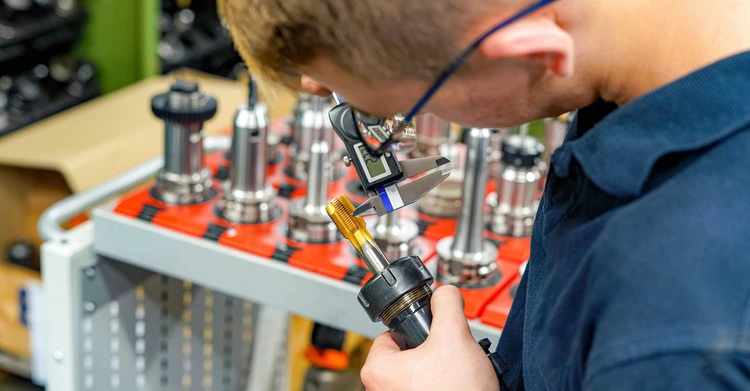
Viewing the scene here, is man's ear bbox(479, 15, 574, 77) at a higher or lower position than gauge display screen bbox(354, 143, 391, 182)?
higher

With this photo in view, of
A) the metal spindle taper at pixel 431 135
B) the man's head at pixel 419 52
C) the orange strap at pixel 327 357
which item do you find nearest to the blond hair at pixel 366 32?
the man's head at pixel 419 52

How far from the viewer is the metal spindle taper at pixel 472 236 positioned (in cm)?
107

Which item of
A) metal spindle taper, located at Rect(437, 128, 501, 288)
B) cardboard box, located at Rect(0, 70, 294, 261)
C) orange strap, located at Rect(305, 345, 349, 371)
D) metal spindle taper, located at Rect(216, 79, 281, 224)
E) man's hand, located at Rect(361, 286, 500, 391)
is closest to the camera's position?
man's hand, located at Rect(361, 286, 500, 391)

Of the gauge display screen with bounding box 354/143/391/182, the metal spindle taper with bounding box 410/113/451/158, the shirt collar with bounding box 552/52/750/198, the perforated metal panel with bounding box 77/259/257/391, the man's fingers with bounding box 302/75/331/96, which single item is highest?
the shirt collar with bounding box 552/52/750/198

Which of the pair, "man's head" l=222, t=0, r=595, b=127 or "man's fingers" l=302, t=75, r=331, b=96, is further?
"man's fingers" l=302, t=75, r=331, b=96

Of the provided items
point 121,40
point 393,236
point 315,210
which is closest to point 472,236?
point 393,236

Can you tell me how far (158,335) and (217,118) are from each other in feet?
2.50

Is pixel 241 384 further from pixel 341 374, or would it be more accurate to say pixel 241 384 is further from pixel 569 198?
pixel 569 198

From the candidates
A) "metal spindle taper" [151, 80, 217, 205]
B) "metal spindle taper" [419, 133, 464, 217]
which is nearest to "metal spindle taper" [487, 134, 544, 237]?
"metal spindle taper" [419, 133, 464, 217]

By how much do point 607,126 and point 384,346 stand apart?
30 cm

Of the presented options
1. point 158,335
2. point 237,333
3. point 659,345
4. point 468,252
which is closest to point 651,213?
point 659,345

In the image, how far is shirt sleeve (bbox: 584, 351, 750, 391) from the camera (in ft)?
1.47

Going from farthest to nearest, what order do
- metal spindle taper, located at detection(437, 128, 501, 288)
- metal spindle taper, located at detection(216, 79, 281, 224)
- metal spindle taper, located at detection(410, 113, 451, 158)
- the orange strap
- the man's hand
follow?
the orange strap
metal spindle taper, located at detection(410, 113, 451, 158)
metal spindle taper, located at detection(216, 79, 281, 224)
metal spindle taper, located at detection(437, 128, 501, 288)
the man's hand

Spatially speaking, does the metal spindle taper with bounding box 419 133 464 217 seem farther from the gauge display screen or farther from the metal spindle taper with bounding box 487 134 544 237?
the gauge display screen
